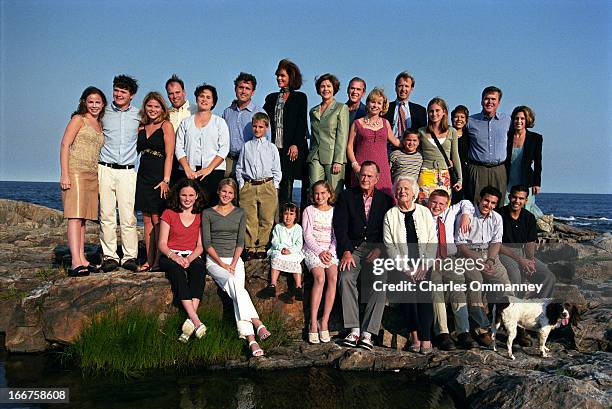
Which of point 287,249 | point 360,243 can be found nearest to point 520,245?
point 360,243

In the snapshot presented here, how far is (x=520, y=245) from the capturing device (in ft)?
23.9

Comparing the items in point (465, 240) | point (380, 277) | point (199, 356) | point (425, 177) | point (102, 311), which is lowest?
point (199, 356)

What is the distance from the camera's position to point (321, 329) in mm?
7016

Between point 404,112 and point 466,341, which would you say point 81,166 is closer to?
point 404,112

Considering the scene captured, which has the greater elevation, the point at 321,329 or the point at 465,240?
the point at 465,240

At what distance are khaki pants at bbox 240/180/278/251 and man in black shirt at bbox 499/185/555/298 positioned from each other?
315 cm

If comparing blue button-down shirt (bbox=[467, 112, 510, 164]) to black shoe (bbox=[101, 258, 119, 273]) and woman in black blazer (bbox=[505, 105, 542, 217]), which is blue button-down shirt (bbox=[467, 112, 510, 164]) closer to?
woman in black blazer (bbox=[505, 105, 542, 217])

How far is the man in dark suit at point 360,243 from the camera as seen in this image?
6.82 metres

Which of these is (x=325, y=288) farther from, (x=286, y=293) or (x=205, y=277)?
(x=205, y=277)

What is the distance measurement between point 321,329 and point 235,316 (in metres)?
1.12

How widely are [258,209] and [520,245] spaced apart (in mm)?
3566

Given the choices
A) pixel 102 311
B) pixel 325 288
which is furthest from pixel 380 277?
pixel 102 311

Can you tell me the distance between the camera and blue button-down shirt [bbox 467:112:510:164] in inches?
316

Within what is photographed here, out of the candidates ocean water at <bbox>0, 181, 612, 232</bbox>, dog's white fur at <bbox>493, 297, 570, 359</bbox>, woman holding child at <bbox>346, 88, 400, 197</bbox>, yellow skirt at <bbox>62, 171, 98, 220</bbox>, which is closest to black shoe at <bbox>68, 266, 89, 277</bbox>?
yellow skirt at <bbox>62, 171, 98, 220</bbox>
